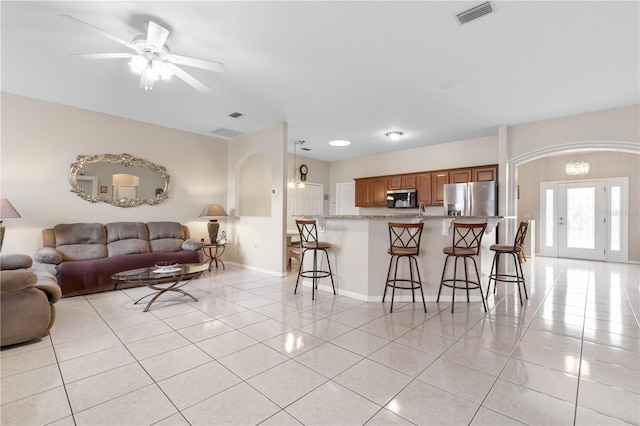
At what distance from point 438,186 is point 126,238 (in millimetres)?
6227

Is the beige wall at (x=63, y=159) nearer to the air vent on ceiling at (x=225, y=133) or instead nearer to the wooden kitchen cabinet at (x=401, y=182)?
the air vent on ceiling at (x=225, y=133)

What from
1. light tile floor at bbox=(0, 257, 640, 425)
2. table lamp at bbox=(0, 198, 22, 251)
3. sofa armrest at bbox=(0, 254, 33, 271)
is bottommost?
light tile floor at bbox=(0, 257, 640, 425)

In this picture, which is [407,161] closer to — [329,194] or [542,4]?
[329,194]

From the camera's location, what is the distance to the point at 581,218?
7359mm

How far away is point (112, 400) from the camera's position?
173 centimetres

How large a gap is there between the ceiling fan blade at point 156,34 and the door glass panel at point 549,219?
9228 millimetres

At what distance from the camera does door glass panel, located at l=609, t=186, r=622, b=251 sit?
6812 mm

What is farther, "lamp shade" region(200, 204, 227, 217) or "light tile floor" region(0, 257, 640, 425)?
"lamp shade" region(200, 204, 227, 217)

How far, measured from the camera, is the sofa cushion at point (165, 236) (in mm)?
5074

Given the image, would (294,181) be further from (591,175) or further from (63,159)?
(591,175)

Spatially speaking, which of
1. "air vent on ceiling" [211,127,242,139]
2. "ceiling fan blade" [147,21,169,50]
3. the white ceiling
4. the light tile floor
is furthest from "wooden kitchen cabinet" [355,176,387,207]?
"ceiling fan blade" [147,21,169,50]

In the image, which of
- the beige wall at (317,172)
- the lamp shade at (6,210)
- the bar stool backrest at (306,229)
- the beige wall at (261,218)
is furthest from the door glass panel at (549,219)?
the lamp shade at (6,210)

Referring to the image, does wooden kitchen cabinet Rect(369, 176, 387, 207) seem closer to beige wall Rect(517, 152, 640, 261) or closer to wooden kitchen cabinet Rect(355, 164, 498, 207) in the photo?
wooden kitchen cabinet Rect(355, 164, 498, 207)

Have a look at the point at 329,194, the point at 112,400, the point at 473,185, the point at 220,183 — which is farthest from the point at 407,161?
the point at 112,400
